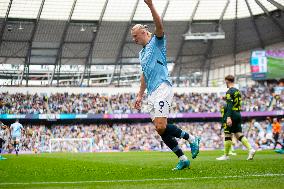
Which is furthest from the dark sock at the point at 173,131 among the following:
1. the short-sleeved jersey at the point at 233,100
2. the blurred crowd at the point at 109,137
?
the blurred crowd at the point at 109,137

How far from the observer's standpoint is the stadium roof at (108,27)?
146 feet

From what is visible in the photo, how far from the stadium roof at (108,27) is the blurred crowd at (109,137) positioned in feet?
21.1

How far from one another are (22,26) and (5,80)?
18.7ft

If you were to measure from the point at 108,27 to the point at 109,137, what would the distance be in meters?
11.0

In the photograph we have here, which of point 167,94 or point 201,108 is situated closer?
point 167,94

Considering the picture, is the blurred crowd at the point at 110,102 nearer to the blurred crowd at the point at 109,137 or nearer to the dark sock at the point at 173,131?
the blurred crowd at the point at 109,137

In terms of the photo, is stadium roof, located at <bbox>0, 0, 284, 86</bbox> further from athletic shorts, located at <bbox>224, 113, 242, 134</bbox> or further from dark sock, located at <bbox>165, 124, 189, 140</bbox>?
dark sock, located at <bbox>165, 124, 189, 140</bbox>

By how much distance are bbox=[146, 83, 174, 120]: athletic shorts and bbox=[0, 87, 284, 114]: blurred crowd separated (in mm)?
38315

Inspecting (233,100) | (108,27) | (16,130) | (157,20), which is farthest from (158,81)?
(108,27)

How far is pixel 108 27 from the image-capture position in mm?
47125

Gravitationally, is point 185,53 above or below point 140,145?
above

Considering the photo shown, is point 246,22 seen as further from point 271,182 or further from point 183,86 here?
point 271,182

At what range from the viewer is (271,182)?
5492 millimetres

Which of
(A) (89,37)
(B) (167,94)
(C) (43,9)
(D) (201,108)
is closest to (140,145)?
(D) (201,108)
